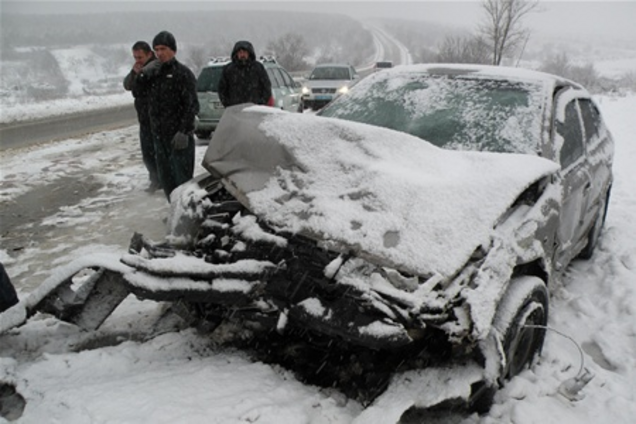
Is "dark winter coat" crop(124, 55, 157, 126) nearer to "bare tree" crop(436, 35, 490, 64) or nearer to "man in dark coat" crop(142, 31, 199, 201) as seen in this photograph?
"man in dark coat" crop(142, 31, 199, 201)

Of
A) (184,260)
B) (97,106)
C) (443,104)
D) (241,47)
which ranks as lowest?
(97,106)

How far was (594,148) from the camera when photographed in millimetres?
3752

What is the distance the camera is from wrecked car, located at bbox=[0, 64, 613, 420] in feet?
6.34

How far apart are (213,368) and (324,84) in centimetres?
1404

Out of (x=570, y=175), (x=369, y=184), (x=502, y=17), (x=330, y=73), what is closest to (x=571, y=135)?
(x=570, y=175)

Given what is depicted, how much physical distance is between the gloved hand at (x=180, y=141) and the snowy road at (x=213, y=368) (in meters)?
0.87

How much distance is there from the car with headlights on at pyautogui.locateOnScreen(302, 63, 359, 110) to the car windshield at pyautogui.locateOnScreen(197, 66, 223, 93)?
5.00 meters

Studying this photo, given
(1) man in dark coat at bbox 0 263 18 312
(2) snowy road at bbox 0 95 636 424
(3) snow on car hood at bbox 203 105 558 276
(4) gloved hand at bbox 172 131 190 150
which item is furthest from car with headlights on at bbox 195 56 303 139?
(1) man in dark coat at bbox 0 263 18 312

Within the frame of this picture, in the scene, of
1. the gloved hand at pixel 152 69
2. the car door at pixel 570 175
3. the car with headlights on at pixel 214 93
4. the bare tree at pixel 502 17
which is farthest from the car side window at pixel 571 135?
the bare tree at pixel 502 17

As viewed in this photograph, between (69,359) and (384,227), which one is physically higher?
(384,227)

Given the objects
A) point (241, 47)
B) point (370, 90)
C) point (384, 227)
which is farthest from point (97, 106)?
point (384, 227)

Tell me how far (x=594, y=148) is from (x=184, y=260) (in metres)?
3.26

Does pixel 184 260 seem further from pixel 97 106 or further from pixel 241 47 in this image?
pixel 97 106

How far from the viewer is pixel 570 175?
10.2ft
